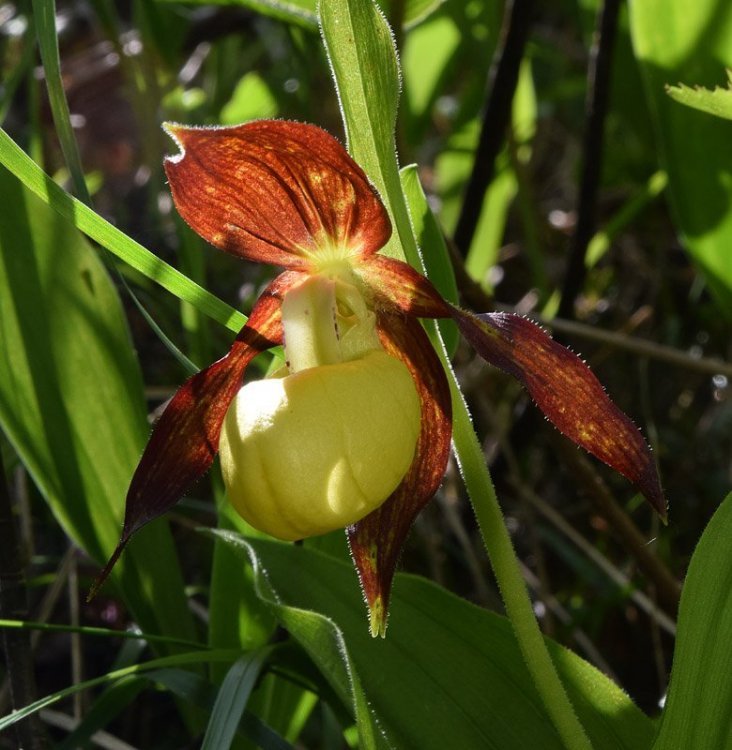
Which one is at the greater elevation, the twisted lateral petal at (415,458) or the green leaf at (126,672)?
the twisted lateral petal at (415,458)

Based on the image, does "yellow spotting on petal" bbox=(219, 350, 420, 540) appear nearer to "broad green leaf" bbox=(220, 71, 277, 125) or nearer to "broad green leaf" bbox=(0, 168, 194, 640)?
"broad green leaf" bbox=(0, 168, 194, 640)

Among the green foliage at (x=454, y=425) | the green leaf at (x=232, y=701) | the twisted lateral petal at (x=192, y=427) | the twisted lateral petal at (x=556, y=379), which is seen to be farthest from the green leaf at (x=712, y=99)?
the green leaf at (x=232, y=701)

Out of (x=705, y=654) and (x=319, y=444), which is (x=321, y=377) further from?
(x=705, y=654)

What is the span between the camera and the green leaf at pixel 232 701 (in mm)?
736

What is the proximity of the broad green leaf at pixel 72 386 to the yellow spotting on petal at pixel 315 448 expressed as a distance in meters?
0.30

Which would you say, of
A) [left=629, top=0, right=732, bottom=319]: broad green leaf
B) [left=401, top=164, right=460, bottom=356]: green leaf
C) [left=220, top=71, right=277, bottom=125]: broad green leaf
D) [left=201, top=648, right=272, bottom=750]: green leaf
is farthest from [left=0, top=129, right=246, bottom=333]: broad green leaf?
[left=220, top=71, right=277, bottom=125]: broad green leaf

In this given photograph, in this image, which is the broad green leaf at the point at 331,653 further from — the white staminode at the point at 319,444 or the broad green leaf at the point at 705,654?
the broad green leaf at the point at 705,654

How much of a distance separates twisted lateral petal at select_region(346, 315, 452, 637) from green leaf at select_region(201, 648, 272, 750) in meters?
0.12

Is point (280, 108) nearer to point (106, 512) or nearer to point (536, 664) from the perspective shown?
point (106, 512)

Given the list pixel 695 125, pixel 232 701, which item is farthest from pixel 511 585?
pixel 695 125

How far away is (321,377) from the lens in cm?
75

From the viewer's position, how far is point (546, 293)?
1841mm

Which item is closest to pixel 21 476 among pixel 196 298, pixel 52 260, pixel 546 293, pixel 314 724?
→ pixel 52 260

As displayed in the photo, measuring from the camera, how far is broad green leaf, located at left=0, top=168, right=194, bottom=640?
97 cm
